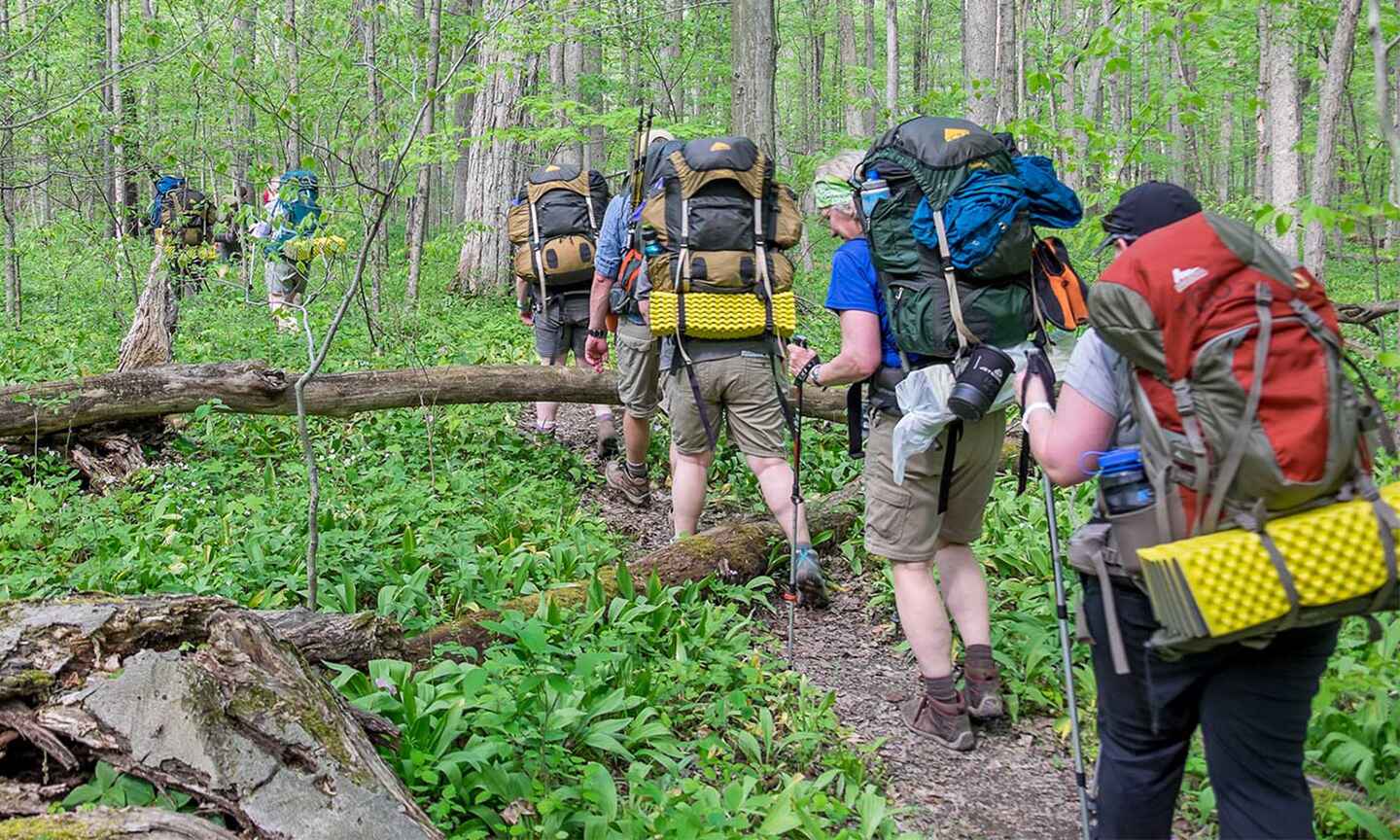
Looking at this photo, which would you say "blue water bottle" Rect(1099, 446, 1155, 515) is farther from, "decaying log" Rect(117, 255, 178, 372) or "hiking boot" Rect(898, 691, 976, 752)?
"decaying log" Rect(117, 255, 178, 372)

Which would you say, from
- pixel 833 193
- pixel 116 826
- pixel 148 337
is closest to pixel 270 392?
pixel 148 337

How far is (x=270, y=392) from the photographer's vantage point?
6484mm

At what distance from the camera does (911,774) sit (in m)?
3.83

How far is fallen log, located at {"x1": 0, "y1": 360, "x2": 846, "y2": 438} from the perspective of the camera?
20.2 ft

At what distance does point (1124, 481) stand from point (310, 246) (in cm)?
408

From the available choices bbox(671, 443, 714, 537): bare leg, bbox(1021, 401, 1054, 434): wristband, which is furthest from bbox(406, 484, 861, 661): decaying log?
bbox(1021, 401, 1054, 434): wristband

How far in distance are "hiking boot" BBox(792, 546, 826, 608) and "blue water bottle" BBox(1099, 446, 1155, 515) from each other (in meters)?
2.75

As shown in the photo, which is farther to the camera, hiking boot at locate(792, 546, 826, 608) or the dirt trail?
hiking boot at locate(792, 546, 826, 608)

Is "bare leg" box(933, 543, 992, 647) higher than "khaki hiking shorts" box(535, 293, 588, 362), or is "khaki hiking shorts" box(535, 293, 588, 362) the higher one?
"khaki hiking shorts" box(535, 293, 588, 362)

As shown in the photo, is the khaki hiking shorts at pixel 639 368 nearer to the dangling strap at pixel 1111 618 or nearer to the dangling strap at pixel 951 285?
the dangling strap at pixel 951 285

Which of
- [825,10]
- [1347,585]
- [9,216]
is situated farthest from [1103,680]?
[825,10]

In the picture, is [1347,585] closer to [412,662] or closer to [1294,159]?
[412,662]

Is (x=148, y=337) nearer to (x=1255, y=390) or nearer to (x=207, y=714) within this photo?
(x=207, y=714)

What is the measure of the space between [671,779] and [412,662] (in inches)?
42.5
